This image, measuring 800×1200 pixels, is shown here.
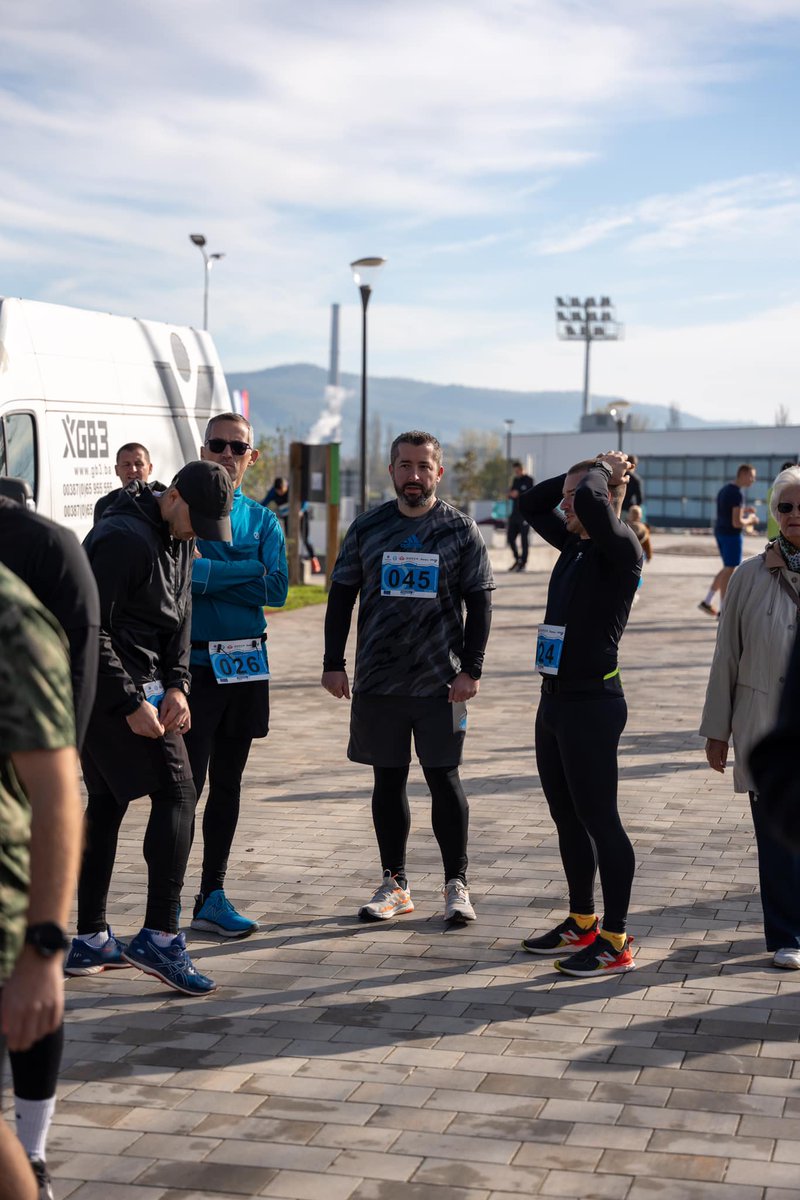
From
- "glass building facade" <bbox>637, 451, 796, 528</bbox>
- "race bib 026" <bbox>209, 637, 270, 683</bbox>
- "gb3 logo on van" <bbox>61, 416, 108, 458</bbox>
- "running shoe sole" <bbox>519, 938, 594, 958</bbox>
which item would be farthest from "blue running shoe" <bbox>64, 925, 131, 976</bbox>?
"glass building facade" <bbox>637, 451, 796, 528</bbox>

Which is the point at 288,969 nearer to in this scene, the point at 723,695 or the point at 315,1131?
the point at 315,1131

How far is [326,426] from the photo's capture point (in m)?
124

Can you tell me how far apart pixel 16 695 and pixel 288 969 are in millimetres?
3174

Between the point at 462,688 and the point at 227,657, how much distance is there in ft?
3.07

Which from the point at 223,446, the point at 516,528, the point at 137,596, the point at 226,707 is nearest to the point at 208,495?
the point at 137,596

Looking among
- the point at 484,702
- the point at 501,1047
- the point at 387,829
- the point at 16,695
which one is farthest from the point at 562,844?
the point at 484,702

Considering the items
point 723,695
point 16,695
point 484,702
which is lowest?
point 484,702

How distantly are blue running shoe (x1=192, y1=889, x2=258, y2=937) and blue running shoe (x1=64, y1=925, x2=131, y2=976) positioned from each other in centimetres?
48

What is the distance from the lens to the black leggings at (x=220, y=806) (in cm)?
591

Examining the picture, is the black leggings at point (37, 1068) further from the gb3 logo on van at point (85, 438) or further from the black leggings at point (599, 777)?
the gb3 logo on van at point (85, 438)

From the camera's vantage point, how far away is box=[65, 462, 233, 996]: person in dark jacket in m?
4.89

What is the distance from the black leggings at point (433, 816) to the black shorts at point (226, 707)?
52 cm

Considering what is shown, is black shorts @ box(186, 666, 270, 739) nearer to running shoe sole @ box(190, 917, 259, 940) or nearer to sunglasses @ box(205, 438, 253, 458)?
running shoe sole @ box(190, 917, 259, 940)

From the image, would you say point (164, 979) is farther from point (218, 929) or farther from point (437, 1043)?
Result: point (437, 1043)
